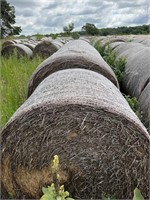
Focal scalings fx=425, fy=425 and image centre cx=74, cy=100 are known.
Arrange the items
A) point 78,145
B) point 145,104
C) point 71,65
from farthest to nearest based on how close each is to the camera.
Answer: point 71,65, point 145,104, point 78,145

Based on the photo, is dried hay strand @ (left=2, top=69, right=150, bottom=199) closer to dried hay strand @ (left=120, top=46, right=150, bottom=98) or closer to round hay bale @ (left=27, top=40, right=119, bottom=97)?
round hay bale @ (left=27, top=40, right=119, bottom=97)

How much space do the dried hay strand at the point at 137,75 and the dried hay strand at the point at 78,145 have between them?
188 centimetres

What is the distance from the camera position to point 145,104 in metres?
4.19

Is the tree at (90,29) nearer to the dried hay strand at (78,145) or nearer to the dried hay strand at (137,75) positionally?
the dried hay strand at (137,75)

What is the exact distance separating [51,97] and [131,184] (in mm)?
802

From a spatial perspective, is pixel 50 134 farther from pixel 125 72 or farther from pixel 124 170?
pixel 125 72

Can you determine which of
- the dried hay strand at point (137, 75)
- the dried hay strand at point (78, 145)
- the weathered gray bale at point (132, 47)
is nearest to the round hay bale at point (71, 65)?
the dried hay strand at point (137, 75)

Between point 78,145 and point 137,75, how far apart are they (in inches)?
96.8

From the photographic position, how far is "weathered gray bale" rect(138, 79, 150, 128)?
3.99 metres

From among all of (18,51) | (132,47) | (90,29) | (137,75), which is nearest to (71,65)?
(137,75)

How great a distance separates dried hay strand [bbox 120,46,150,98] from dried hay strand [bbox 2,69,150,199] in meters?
1.88

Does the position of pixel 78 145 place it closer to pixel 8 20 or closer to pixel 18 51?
pixel 18 51

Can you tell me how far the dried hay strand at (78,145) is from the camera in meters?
2.82

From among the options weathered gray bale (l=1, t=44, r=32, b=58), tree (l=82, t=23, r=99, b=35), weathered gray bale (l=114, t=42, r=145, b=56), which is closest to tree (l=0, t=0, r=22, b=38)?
tree (l=82, t=23, r=99, b=35)
